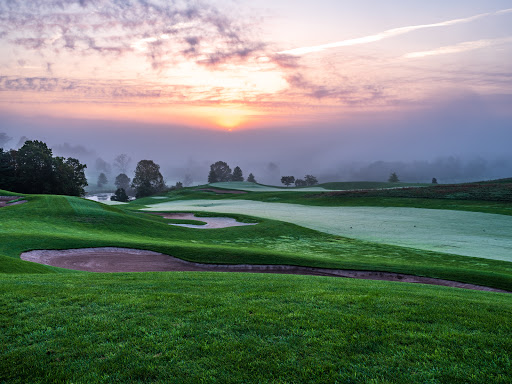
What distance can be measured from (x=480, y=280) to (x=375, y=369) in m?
15.9

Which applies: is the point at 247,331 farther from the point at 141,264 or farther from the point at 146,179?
the point at 146,179

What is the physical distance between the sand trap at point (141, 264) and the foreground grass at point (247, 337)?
384 inches

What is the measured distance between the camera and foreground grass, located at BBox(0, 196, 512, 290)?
19688 millimetres

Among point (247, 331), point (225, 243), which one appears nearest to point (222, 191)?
point (225, 243)

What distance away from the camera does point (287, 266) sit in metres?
20.8

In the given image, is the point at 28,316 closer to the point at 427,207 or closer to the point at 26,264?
the point at 26,264

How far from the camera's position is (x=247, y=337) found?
654cm

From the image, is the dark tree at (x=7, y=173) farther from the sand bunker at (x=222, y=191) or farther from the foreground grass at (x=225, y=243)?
the sand bunker at (x=222, y=191)

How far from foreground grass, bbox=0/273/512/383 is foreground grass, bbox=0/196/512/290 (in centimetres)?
1000

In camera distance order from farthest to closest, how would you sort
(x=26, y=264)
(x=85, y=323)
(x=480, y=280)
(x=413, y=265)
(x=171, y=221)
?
(x=171, y=221) < (x=413, y=265) < (x=480, y=280) < (x=26, y=264) < (x=85, y=323)

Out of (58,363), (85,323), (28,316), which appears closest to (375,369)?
(58,363)

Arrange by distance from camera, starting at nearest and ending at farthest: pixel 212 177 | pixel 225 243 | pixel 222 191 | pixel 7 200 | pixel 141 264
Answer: pixel 141 264 < pixel 225 243 < pixel 7 200 < pixel 222 191 < pixel 212 177

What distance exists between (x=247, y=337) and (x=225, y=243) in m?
22.1

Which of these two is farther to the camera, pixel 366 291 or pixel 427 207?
pixel 427 207
